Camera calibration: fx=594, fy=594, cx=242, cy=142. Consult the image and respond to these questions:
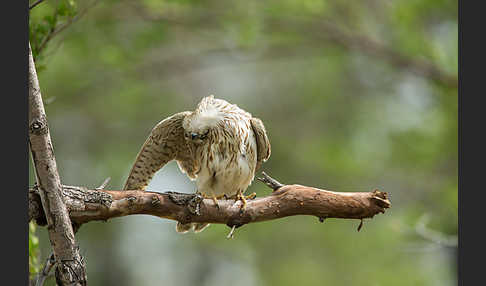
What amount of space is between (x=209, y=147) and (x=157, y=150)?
1.42ft

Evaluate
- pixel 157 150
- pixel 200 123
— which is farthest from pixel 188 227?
pixel 200 123

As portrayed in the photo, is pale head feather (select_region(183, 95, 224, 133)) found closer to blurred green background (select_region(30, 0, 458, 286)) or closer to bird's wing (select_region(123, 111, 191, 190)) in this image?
bird's wing (select_region(123, 111, 191, 190))

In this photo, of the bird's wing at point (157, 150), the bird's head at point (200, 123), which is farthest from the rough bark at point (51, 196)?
the bird's head at point (200, 123)

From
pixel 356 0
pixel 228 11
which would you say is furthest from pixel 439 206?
pixel 228 11

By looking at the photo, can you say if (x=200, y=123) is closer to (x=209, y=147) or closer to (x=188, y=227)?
(x=209, y=147)

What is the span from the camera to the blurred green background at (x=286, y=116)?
9281mm

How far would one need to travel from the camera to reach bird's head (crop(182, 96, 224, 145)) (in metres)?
4.73

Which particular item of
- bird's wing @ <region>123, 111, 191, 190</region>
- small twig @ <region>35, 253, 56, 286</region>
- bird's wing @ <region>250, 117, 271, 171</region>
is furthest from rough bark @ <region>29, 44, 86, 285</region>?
bird's wing @ <region>250, 117, 271, 171</region>

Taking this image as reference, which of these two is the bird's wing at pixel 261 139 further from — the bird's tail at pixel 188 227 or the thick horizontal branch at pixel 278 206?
the thick horizontal branch at pixel 278 206

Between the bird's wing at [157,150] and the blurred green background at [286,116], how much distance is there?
3156mm

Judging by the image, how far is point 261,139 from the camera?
517 cm

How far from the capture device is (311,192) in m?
3.91

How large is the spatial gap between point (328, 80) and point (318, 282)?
475 centimetres

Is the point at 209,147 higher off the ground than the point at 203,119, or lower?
lower
